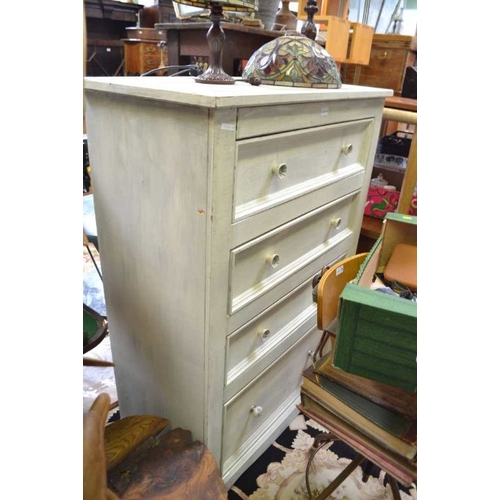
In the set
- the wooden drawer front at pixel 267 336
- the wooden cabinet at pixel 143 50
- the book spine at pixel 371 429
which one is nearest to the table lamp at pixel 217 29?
the wooden drawer front at pixel 267 336

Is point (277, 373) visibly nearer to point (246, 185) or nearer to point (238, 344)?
point (238, 344)

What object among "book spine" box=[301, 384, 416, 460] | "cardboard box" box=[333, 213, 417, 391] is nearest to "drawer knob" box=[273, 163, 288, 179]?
"cardboard box" box=[333, 213, 417, 391]

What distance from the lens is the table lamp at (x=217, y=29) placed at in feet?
2.46

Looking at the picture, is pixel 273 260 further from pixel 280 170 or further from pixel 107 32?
pixel 107 32

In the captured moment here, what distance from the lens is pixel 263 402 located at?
3.93 feet

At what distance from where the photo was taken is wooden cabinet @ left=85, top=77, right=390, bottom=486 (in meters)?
0.73

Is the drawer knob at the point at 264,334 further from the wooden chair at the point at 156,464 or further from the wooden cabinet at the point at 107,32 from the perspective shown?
the wooden cabinet at the point at 107,32

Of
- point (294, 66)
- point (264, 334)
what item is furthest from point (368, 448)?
point (294, 66)

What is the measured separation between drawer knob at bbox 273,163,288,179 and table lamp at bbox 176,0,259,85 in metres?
0.20

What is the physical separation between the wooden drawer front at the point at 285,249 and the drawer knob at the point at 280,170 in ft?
0.40

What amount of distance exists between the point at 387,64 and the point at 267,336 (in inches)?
49.9
